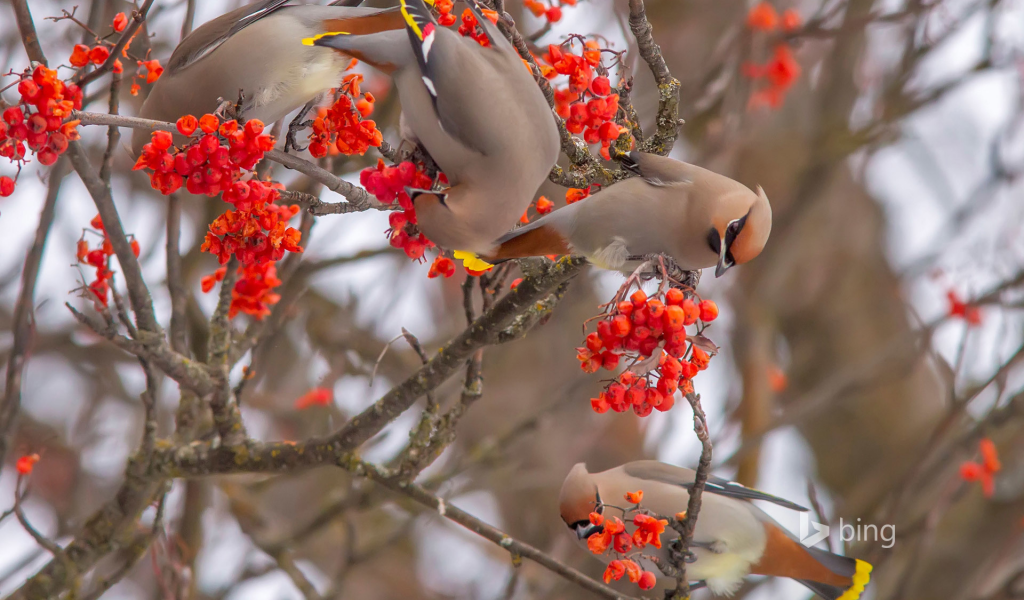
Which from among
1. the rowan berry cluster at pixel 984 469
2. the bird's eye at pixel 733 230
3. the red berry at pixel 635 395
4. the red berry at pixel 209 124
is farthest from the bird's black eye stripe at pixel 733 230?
the rowan berry cluster at pixel 984 469

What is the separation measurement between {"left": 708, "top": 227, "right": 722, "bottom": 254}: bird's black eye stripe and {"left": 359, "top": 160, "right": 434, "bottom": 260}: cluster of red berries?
656mm

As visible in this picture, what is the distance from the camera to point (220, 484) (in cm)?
462

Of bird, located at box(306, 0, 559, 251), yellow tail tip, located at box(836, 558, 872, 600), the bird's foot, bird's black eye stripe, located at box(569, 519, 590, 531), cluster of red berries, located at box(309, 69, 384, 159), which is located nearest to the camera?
bird, located at box(306, 0, 559, 251)

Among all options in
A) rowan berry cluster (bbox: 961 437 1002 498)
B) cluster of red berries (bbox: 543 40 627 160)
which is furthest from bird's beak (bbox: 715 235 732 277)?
rowan berry cluster (bbox: 961 437 1002 498)

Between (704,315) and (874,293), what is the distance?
20.3 feet

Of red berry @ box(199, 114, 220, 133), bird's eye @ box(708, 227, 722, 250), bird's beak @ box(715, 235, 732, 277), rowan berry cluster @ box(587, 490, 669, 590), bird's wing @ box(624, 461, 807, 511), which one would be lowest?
rowan berry cluster @ box(587, 490, 669, 590)


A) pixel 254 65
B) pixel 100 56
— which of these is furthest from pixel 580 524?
pixel 100 56

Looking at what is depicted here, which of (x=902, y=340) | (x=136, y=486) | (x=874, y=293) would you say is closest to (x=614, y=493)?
(x=136, y=486)

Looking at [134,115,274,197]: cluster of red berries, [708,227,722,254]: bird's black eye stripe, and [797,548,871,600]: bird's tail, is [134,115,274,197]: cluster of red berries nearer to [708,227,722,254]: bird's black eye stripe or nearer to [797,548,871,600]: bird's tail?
[708,227,722,254]: bird's black eye stripe

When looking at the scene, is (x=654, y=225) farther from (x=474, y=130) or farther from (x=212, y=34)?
(x=212, y=34)

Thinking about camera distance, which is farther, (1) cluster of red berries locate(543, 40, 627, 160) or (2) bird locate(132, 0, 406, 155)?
(2) bird locate(132, 0, 406, 155)

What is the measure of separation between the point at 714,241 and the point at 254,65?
1.45 meters

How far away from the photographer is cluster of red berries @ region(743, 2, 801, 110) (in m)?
5.17

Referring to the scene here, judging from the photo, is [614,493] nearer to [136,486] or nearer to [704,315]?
[704,315]
